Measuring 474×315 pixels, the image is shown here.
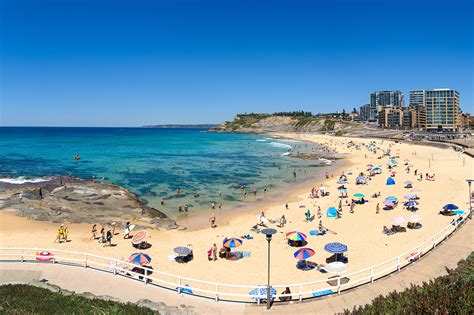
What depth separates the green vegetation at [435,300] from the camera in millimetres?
7371

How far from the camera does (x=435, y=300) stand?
770 cm

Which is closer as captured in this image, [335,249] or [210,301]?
[210,301]

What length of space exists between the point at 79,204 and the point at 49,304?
24585mm

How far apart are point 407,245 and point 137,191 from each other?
3027cm

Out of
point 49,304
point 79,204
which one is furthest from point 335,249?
point 79,204

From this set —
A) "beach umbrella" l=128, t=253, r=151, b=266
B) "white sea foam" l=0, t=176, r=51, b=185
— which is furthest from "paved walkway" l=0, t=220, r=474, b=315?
"white sea foam" l=0, t=176, r=51, b=185

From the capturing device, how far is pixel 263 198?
37344 millimetres

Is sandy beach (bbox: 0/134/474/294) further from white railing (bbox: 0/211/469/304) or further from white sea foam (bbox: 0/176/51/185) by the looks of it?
white sea foam (bbox: 0/176/51/185)

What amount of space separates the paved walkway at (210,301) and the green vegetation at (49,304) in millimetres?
1857

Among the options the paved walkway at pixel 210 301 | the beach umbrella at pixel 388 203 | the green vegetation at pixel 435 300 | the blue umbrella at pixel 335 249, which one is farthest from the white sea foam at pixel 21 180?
the green vegetation at pixel 435 300

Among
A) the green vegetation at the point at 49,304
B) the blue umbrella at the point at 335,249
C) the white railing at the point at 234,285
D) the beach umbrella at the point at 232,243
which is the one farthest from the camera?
the beach umbrella at the point at 232,243

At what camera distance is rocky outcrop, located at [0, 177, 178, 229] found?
2802 centimetres

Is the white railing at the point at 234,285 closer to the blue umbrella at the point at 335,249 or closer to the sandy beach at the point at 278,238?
the sandy beach at the point at 278,238

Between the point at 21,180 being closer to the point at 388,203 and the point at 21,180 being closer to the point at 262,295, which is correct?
Result: the point at 262,295
